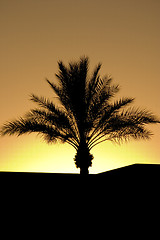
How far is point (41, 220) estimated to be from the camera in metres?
6.41

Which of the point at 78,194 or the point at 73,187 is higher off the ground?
the point at 73,187

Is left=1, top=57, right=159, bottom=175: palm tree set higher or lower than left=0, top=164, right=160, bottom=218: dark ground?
higher

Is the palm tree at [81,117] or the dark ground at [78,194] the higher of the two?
the palm tree at [81,117]

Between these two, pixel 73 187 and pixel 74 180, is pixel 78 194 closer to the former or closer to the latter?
pixel 73 187

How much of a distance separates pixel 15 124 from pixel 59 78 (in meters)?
2.53

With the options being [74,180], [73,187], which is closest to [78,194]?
[73,187]

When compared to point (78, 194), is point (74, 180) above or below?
above

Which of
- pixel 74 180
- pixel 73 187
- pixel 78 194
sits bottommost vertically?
pixel 78 194

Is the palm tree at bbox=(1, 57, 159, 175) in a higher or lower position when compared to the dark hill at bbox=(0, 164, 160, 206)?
higher

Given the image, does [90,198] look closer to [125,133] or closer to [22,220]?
[22,220]

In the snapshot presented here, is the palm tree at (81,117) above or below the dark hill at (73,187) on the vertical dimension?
above

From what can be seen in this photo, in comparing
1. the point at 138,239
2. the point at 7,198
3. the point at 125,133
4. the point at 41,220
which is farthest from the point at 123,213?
the point at 125,133

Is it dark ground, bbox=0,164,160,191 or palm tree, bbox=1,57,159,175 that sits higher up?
palm tree, bbox=1,57,159,175

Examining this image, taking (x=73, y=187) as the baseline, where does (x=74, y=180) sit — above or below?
above
